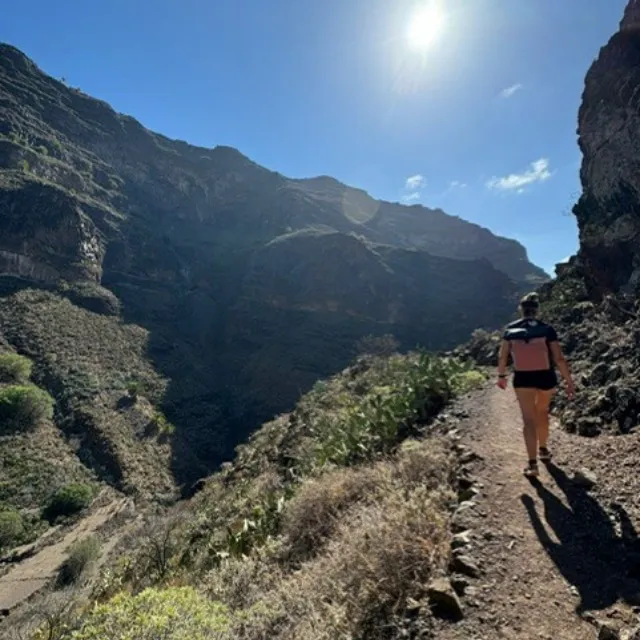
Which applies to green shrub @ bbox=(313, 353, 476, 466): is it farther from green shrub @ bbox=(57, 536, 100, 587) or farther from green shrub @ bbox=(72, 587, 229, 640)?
green shrub @ bbox=(57, 536, 100, 587)

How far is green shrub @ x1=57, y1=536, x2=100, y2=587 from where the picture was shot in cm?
1992

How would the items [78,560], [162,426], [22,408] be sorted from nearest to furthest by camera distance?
1. [78,560]
2. [22,408]
3. [162,426]

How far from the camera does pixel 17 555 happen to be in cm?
2489

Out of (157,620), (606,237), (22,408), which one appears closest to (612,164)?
(606,237)

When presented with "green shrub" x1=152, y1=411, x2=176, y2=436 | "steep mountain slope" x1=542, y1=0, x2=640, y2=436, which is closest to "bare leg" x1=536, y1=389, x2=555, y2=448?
"steep mountain slope" x1=542, y1=0, x2=640, y2=436

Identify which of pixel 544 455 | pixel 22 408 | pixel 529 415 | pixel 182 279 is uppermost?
pixel 182 279

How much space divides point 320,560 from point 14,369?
4529cm

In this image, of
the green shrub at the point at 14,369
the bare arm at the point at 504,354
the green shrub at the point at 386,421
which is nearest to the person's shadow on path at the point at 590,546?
the bare arm at the point at 504,354

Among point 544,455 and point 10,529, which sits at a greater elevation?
point 544,455

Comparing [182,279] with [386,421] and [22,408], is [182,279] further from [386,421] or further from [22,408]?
[386,421]

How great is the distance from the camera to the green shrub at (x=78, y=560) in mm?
19922

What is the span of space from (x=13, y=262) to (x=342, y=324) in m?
48.2

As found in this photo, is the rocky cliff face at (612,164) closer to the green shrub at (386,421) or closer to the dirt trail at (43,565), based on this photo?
the green shrub at (386,421)

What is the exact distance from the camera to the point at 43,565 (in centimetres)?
2323
